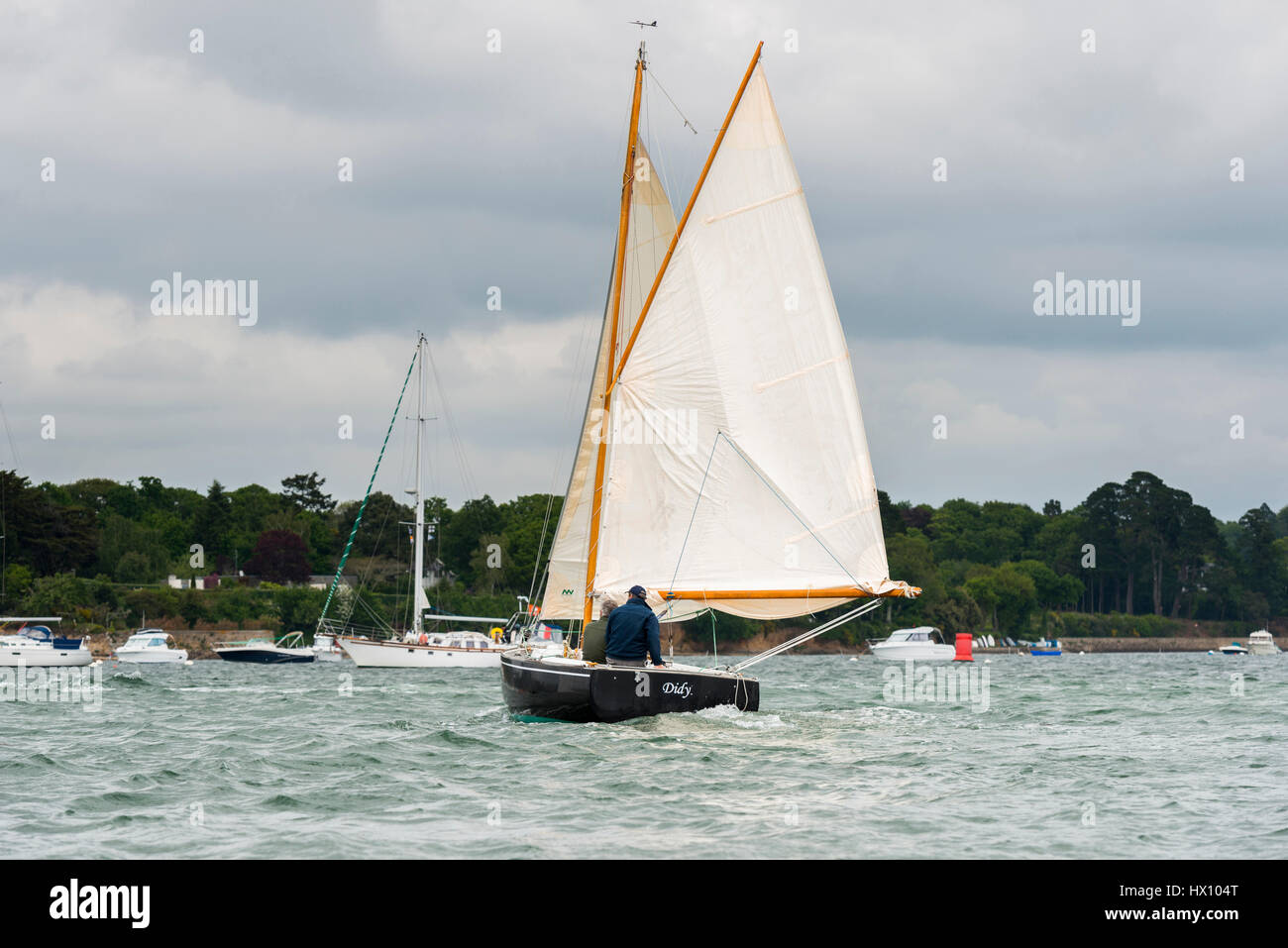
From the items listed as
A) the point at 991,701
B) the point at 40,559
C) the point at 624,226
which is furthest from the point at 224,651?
the point at 624,226

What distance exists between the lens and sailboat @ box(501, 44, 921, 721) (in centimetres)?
3011

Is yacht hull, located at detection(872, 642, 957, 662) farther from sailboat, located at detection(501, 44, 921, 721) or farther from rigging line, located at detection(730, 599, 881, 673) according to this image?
sailboat, located at detection(501, 44, 921, 721)

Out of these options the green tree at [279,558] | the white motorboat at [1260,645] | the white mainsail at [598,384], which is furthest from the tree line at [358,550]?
the white mainsail at [598,384]

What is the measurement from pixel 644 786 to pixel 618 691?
669cm

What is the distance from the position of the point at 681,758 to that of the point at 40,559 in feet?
364

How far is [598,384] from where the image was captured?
35.4 meters

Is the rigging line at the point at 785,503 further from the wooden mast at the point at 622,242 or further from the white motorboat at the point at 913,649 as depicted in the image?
the white motorboat at the point at 913,649

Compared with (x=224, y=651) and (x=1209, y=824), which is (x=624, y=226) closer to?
(x=1209, y=824)

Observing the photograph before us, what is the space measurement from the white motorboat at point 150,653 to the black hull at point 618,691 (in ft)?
227

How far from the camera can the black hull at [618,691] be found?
2630 centimetres

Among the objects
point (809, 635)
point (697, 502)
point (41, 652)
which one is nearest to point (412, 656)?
point (41, 652)

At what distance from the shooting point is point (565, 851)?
1484cm

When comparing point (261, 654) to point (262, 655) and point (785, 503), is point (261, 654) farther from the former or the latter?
point (785, 503)

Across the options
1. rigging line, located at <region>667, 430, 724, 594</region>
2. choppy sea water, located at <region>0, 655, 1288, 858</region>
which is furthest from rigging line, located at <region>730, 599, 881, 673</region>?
rigging line, located at <region>667, 430, 724, 594</region>
